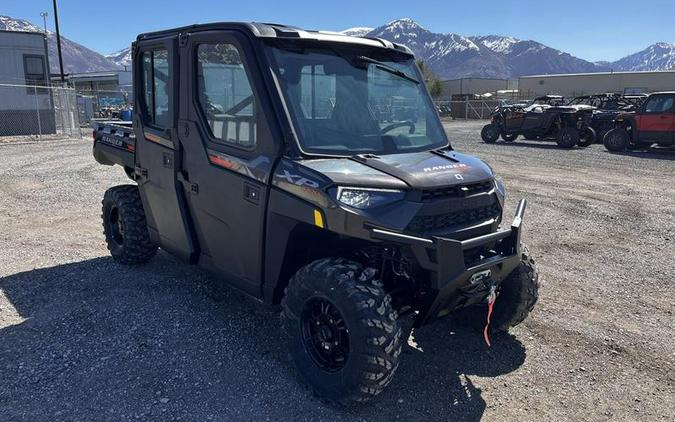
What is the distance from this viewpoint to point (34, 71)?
24.1m

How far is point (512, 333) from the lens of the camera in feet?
14.8

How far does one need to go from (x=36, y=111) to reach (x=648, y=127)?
78.3 ft

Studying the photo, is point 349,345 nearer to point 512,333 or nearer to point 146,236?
point 512,333

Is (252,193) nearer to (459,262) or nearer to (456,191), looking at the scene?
(456,191)

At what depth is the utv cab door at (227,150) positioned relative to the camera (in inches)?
145

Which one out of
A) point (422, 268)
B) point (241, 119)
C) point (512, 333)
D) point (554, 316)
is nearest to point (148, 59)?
point (241, 119)

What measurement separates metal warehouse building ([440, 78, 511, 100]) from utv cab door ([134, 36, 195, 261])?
257ft

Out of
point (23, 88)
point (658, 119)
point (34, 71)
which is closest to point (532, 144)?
point (658, 119)

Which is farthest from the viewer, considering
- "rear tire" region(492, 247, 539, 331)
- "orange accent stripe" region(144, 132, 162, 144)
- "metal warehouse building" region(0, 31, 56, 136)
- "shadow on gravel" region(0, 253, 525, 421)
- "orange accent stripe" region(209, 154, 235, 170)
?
"metal warehouse building" region(0, 31, 56, 136)

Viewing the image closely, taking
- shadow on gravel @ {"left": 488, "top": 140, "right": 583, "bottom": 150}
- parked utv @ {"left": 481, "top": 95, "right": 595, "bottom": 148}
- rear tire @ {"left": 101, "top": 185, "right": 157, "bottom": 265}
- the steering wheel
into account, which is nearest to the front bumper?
the steering wheel

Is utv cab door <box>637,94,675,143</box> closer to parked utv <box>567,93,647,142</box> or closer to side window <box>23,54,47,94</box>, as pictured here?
parked utv <box>567,93,647,142</box>

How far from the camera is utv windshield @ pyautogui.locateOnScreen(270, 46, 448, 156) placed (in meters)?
3.67

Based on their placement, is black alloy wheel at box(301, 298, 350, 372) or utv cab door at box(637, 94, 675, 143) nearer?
black alloy wheel at box(301, 298, 350, 372)

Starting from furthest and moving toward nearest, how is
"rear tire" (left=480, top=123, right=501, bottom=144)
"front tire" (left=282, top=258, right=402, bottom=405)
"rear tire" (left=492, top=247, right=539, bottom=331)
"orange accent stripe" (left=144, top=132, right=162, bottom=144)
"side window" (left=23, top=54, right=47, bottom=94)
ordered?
"side window" (left=23, top=54, right=47, bottom=94) < "rear tire" (left=480, top=123, right=501, bottom=144) < "orange accent stripe" (left=144, top=132, right=162, bottom=144) < "rear tire" (left=492, top=247, right=539, bottom=331) < "front tire" (left=282, top=258, right=402, bottom=405)
